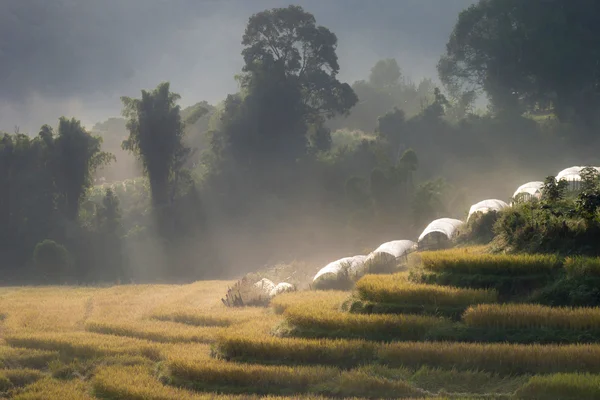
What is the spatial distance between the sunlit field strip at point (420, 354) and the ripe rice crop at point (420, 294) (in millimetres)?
1609

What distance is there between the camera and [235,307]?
56.9 ft

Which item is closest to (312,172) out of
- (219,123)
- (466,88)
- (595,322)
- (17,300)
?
(219,123)

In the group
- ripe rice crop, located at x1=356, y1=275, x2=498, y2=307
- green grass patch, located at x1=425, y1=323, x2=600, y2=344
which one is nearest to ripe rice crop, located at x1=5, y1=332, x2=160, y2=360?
ripe rice crop, located at x1=356, y1=275, x2=498, y2=307

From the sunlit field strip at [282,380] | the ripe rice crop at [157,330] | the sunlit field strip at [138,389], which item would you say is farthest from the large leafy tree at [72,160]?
the sunlit field strip at [282,380]

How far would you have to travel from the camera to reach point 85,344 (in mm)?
12367

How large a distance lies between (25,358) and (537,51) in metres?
40.1

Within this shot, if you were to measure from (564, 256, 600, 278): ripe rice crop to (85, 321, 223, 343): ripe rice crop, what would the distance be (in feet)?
21.4

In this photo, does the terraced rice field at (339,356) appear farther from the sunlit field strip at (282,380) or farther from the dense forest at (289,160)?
the dense forest at (289,160)

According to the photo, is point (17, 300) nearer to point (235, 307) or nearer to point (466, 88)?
point (235, 307)

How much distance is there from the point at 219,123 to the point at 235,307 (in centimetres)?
2990

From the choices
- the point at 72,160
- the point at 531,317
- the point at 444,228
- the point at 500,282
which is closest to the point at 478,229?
the point at 444,228

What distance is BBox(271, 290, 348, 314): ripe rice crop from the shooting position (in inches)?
512

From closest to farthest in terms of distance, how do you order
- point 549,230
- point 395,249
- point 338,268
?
point 549,230
point 338,268
point 395,249

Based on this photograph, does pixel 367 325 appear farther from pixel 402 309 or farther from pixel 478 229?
pixel 478 229
